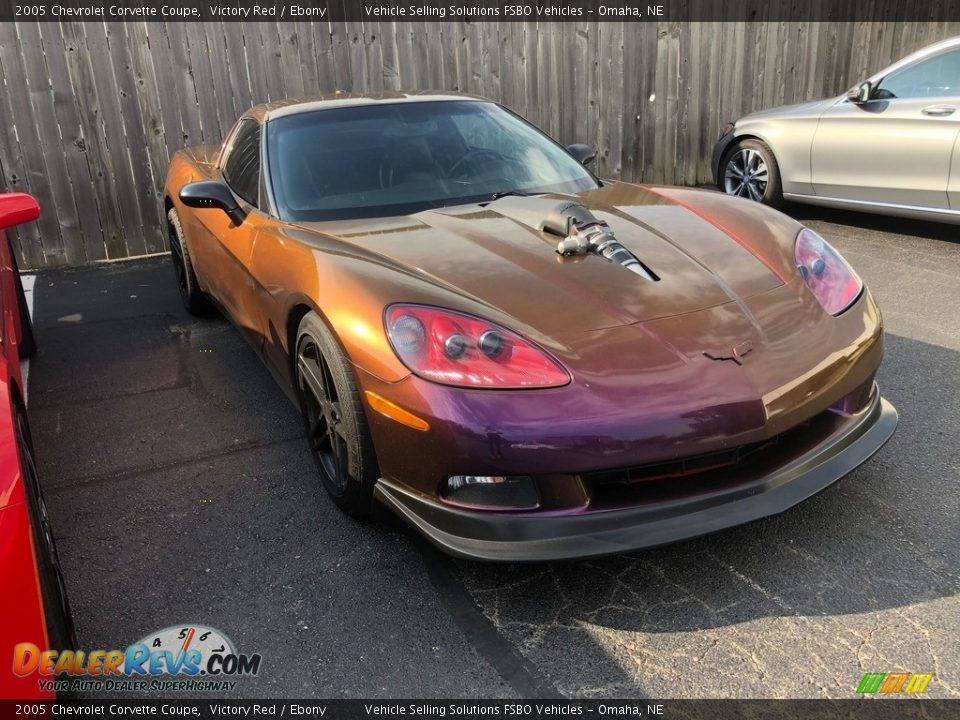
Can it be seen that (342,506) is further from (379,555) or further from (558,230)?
(558,230)

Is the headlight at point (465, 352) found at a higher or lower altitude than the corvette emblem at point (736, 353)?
higher

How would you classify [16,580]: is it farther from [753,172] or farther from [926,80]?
[753,172]

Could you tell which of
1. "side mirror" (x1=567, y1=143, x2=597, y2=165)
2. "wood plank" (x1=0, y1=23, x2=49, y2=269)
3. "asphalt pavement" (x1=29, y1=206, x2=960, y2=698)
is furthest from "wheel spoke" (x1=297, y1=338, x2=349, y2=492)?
"wood plank" (x1=0, y1=23, x2=49, y2=269)

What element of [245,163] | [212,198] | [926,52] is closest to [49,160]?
[245,163]

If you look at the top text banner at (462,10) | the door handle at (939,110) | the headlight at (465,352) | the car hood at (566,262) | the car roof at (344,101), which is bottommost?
the headlight at (465,352)

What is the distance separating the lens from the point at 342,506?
269 cm

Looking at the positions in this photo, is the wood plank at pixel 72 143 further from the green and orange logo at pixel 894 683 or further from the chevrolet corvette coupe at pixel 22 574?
the green and orange logo at pixel 894 683

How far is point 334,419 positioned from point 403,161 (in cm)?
139

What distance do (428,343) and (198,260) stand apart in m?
2.83

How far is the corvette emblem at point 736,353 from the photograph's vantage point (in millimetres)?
2184

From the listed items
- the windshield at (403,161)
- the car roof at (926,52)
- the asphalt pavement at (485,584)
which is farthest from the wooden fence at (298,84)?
the asphalt pavement at (485,584)

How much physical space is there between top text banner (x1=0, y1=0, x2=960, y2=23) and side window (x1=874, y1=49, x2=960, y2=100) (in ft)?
9.90

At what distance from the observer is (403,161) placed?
347 centimetres

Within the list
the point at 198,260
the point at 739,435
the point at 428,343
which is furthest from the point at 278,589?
the point at 198,260
